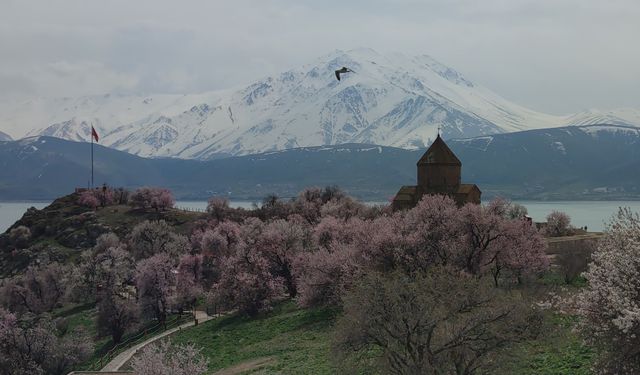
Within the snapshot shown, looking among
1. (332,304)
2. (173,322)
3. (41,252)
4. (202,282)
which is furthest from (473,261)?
(41,252)

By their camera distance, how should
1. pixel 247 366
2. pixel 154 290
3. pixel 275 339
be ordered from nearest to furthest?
pixel 247 366
pixel 275 339
pixel 154 290

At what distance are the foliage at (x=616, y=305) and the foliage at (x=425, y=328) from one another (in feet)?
12.3

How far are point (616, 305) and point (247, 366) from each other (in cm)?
2560

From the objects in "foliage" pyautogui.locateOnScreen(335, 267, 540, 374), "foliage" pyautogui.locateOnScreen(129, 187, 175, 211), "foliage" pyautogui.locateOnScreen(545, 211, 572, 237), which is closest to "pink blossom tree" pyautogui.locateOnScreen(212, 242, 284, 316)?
"foliage" pyautogui.locateOnScreen(335, 267, 540, 374)

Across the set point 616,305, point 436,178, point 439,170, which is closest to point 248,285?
point 436,178

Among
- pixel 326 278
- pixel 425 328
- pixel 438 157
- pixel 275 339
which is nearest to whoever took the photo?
pixel 425 328

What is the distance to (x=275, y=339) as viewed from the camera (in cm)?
4778

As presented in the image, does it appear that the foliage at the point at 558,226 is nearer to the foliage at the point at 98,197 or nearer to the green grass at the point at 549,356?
the green grass at the point at 549,356

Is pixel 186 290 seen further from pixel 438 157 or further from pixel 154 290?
pixel 438 157

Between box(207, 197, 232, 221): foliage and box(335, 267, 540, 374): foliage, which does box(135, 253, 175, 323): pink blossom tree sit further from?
box(207, 197, 232, 221): foliage

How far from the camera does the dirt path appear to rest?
40062 mm

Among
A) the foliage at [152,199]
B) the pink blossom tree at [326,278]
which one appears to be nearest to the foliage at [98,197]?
the foliage at [152,199]

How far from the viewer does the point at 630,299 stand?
20.8 m

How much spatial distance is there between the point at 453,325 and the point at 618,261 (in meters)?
6.86
